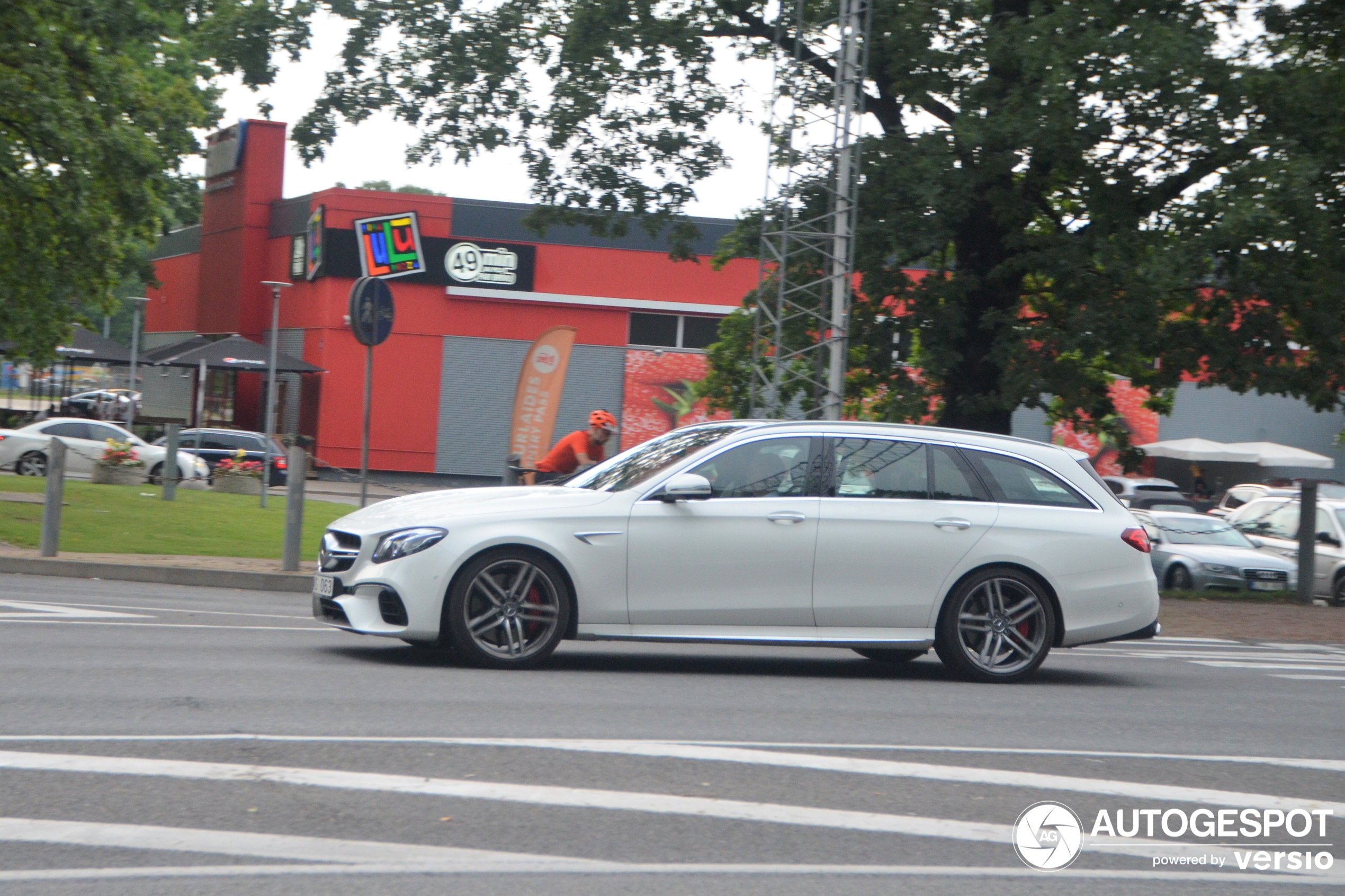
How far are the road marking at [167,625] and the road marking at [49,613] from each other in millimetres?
33

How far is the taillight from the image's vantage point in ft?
33.5

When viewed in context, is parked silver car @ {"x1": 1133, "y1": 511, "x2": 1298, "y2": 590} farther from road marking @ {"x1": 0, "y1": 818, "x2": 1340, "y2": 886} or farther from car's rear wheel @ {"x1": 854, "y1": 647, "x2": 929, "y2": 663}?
road marking @ {"x1": 0, "y1": 818, "x2": 1340, "y2": 886}

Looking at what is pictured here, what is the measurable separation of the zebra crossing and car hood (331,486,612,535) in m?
5.62

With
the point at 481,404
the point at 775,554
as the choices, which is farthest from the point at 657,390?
the point at 775,554

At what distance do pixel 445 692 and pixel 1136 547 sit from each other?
4.91m

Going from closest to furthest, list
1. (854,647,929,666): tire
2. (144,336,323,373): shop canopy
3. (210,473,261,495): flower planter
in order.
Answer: (854,647,929,666): tire, (210,473,261,495): flower planter, (144,336,323,373): shop canopy

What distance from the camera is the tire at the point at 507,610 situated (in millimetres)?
9062

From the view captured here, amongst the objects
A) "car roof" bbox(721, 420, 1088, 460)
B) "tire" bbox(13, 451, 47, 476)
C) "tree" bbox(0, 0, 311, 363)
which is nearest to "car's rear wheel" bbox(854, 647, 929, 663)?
"car roof" bbox(721, 420, 1088, 460)

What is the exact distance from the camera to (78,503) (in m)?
21.6

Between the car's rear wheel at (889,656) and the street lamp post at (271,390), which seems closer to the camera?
the car's rear wheel at (889,656)

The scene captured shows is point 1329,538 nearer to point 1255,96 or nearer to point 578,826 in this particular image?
point 1255,96

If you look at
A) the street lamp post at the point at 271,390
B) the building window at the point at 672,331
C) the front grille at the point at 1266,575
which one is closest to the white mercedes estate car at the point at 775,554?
the front grille at the point at 1266,575

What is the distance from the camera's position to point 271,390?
3569 centimetres

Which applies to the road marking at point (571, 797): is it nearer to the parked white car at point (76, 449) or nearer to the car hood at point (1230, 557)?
the car hood at point (1230, 557)
